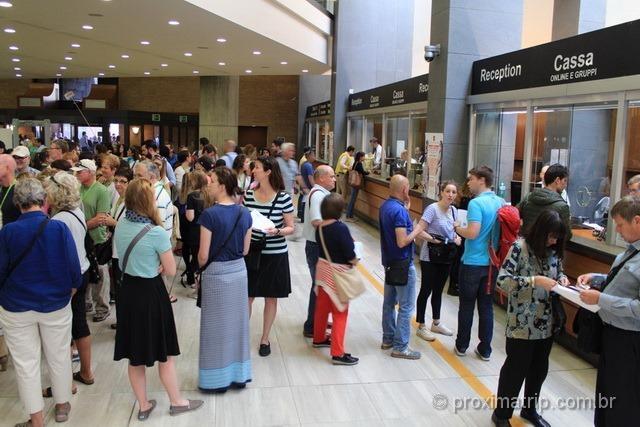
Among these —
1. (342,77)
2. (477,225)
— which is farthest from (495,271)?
(342,77)

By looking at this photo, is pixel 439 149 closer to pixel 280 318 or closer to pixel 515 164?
pixel 515 164

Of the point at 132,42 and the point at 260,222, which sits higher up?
the point at 132,42

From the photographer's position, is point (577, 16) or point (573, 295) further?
point (577, 16)

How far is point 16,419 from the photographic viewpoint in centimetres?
379

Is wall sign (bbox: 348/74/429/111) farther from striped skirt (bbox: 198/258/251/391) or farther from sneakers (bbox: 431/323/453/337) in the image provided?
striped skirt (bbox: 198/258/251/391)

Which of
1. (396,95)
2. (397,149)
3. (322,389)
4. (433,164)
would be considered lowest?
(322,389)

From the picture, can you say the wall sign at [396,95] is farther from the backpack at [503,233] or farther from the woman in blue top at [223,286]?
the woman in blue top at [223,286]

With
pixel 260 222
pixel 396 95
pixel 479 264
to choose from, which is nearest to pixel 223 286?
pixel 260 222

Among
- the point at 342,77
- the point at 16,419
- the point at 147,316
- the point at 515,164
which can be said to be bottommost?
the point at 16,419

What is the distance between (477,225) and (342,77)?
42.1ft

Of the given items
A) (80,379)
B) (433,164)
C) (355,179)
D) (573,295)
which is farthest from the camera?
(355,179)

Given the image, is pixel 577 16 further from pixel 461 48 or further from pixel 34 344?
pixel 34 344

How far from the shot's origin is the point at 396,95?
37.8 ft

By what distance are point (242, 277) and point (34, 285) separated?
4.44 feet
